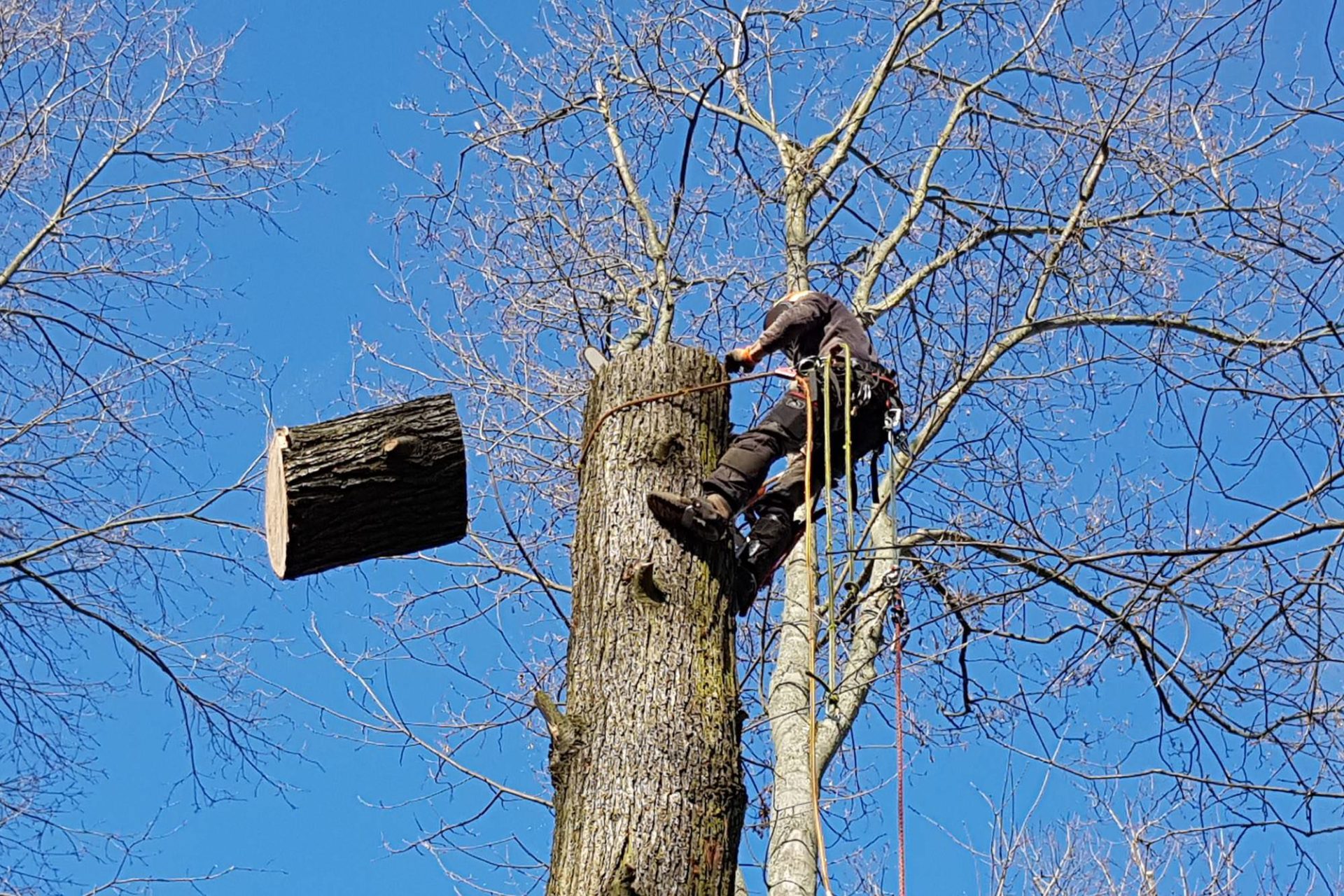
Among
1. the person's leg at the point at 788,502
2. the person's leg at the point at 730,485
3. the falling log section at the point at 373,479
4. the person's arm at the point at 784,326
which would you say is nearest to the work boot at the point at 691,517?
the person's leg at the point at 730,485

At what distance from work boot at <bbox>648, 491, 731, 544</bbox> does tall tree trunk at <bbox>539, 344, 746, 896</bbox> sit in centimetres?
4

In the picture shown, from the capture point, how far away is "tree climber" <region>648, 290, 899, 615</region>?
14.1ft

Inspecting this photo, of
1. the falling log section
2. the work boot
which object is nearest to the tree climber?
the work boot

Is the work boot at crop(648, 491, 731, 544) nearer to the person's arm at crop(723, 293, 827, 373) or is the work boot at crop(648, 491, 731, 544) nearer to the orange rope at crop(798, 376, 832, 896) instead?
the orange rope at crop(798, 376, 832, 896)

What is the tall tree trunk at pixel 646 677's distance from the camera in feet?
12.1

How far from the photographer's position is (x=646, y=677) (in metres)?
3.93

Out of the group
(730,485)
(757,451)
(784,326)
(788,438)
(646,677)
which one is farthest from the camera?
(784,326)

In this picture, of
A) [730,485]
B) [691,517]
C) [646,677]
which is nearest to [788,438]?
[730,485]

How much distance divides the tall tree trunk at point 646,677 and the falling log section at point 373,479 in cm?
43

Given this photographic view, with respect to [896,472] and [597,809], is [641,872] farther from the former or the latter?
[896,472]

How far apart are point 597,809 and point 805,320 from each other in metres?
2.44

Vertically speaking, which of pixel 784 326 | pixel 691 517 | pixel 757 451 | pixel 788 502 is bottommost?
pixel 691 517

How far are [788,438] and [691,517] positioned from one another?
806 mm

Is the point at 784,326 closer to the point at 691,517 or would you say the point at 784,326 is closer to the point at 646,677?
the point at 691,517
